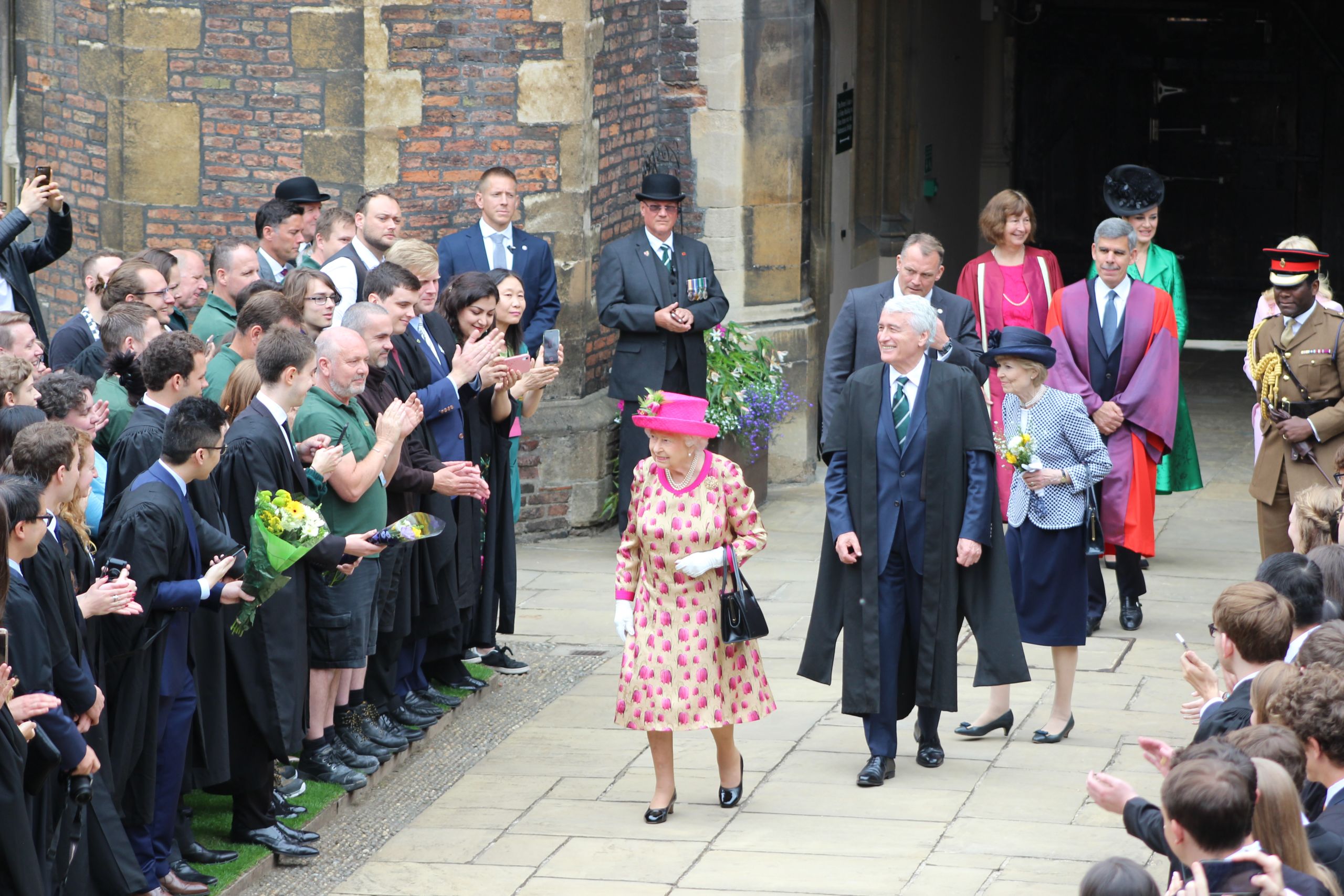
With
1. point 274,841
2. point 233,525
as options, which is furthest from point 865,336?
point 274,841

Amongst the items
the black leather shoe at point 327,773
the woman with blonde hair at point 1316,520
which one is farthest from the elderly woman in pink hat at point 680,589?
the woman with blonde hair at point 1316,520

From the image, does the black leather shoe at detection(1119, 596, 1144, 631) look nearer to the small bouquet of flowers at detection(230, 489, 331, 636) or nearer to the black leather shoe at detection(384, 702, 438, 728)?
the black leather shoe at detection(384, 702, 438, 728)

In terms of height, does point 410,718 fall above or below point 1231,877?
below

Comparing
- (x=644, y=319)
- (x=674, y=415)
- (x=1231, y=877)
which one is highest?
(x=644, y=319)

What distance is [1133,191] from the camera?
11031 mm

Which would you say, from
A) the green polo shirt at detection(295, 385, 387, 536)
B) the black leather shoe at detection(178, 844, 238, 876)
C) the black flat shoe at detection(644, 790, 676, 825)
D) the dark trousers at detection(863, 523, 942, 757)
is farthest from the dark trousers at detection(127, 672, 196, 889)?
the dark trousers at detection(863, 523, 942, 757)

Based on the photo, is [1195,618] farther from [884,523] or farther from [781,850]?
[781,850]

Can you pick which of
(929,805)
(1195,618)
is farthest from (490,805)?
(1195,618)

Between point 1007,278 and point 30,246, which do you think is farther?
point 1007,278

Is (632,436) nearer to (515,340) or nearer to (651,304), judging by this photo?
(651,304)

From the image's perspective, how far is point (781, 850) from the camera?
266 inches

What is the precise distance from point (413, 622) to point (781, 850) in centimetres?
219

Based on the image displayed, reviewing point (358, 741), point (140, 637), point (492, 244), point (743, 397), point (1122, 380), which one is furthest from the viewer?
point (743, 397)

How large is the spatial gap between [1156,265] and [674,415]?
5.19 m
